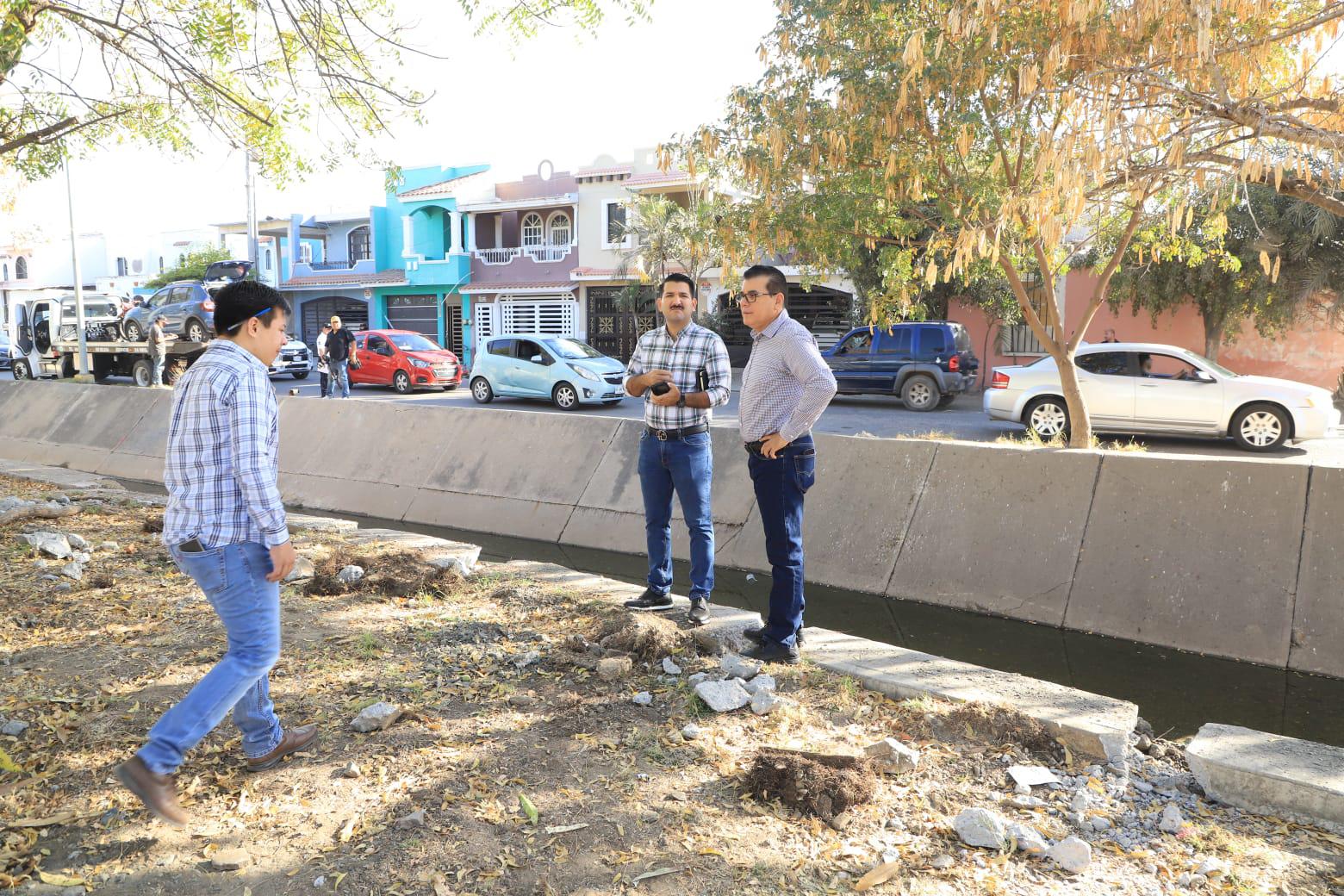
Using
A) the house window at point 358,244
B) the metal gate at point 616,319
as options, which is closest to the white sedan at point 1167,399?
the metal gate at point 616,319

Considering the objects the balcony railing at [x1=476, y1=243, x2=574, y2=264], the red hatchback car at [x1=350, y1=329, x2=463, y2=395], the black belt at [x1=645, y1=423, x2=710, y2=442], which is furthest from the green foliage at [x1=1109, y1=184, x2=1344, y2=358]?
the balcony railing at [x1=476, y1=243, x2=574, y2=264]

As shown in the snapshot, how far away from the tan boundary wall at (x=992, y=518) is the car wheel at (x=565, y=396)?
8.68m

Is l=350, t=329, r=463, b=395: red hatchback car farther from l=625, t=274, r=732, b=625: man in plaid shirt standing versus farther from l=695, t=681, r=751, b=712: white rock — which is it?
l=695, t=681, r=751, b=712: white rock

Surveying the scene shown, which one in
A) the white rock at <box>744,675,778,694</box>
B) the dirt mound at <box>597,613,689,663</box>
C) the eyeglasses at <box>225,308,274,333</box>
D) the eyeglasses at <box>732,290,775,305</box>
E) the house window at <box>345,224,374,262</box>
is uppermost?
the house window at <box>345,224,374,262</box>

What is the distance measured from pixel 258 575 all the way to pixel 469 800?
109 centimetres

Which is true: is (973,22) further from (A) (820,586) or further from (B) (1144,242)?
(B) (1144,242)

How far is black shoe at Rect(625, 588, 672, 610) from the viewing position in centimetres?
565

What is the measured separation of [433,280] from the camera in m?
37.0

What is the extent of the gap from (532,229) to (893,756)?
114ft

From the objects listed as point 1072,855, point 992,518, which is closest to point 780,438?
point 1072,855

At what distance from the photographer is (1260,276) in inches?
800

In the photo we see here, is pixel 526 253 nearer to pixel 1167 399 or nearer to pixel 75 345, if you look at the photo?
pixel 75 345

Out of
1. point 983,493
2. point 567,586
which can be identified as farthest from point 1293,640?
point 567,586

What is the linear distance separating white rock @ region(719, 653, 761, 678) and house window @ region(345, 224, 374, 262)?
3931cm
